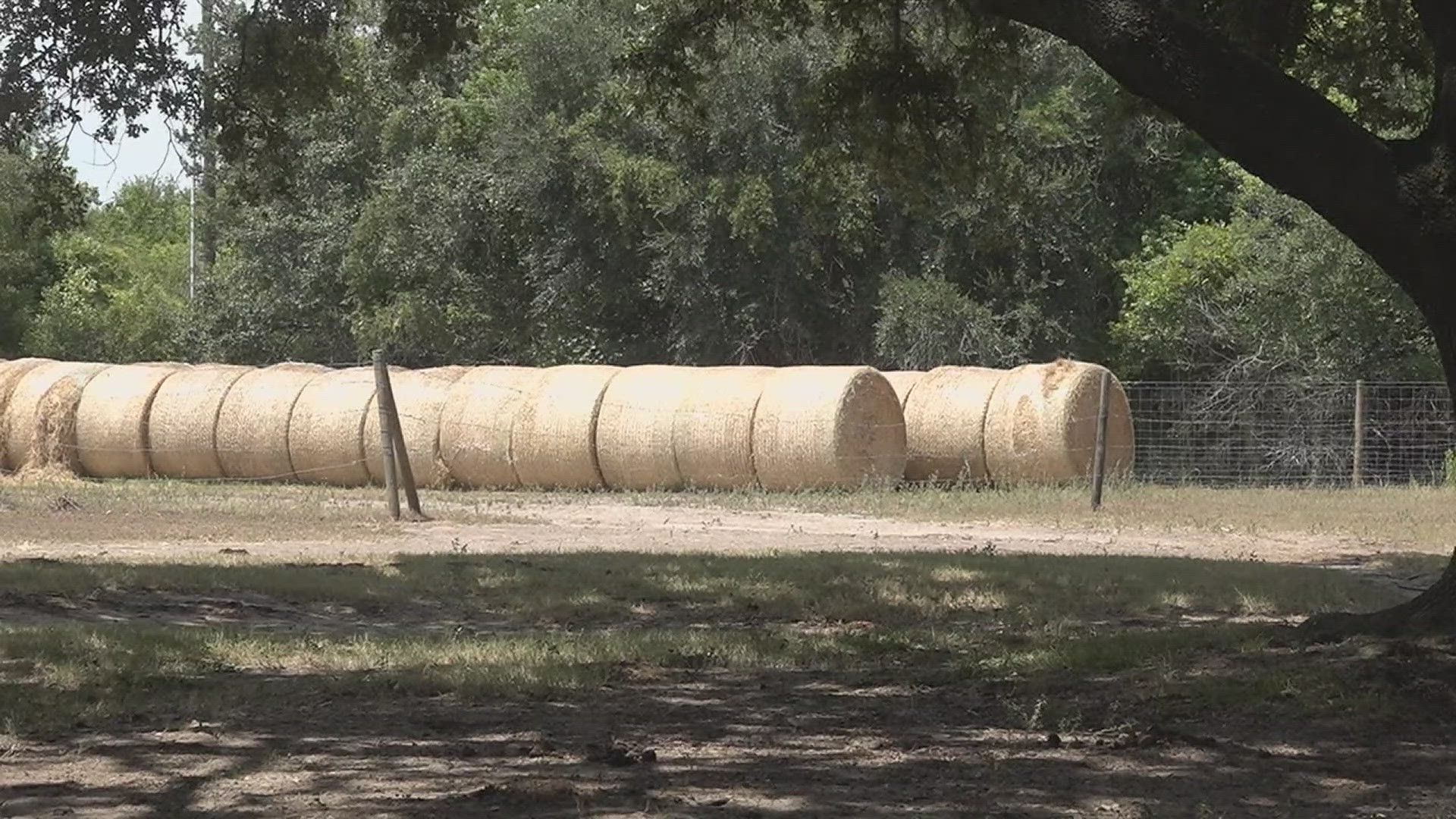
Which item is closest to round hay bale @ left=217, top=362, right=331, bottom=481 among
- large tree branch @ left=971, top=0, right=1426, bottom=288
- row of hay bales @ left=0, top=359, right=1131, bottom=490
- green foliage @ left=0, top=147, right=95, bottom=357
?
row of hay bales @ left=0, top=359, right=1131, bottom=490

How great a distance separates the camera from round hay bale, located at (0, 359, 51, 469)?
27.0 metres

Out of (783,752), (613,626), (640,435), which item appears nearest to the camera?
(783,752)

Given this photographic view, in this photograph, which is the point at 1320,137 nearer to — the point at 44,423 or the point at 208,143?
the point at 208,143

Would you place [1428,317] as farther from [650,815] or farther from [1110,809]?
[650,815]

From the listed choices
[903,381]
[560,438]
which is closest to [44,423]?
[560,438]

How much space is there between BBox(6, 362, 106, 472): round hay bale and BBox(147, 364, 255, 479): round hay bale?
3.70 ft

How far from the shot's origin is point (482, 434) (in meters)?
24.5

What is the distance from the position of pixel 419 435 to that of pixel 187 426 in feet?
11.6

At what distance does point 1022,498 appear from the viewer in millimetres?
20891

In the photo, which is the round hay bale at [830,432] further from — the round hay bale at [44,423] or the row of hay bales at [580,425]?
the round hay bale at [44,423]

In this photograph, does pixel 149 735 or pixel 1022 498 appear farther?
pixel 1022 498

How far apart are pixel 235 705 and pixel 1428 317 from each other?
4952mm

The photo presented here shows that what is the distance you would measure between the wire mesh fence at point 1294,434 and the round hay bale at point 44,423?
13.9 m

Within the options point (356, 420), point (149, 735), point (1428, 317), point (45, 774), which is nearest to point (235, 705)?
point (149, 735)
